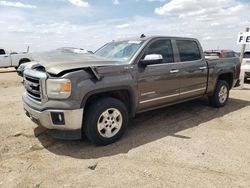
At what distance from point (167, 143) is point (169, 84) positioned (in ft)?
4.43

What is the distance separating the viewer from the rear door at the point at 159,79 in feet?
16.3

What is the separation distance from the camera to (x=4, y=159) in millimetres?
4031

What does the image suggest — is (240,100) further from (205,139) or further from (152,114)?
(205,139)

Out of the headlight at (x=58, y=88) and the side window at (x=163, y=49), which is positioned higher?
the side window at (x=163, y=49)

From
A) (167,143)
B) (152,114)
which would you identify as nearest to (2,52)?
(152,114)

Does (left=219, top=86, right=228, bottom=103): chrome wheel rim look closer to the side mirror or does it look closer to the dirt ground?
the dirt ground

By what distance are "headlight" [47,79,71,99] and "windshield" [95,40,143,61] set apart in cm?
140

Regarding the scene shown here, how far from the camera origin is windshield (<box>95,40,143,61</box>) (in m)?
5.09

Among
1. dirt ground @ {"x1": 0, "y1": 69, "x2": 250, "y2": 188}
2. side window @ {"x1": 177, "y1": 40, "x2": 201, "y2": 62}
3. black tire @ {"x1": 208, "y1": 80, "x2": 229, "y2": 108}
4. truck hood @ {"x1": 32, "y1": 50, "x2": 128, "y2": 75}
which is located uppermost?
side window @ {"x1": 177, "y1": 40, "x2": 201, "y2": 62}

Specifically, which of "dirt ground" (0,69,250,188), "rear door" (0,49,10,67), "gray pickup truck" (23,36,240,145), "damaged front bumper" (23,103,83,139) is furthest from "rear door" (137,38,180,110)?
"rear door" (0,49,10,67)

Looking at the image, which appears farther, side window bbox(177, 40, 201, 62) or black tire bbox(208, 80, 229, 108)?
black tire bbox(208, 80, 229, 108)

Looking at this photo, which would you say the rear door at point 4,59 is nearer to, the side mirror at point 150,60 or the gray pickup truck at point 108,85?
the gray pickup truck at point 108,85

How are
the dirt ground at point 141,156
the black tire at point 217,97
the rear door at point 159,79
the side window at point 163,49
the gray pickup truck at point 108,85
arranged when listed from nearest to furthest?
the dirt ground at point 141,156 < the gray pickup truck at point 108,85 < the rear door at point 159,79 < the side window at point 163,49 < the black tire at point 217,97

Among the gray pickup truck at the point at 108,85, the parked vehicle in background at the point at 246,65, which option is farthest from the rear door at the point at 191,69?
the parked vehicle in background at the point at 246,65
